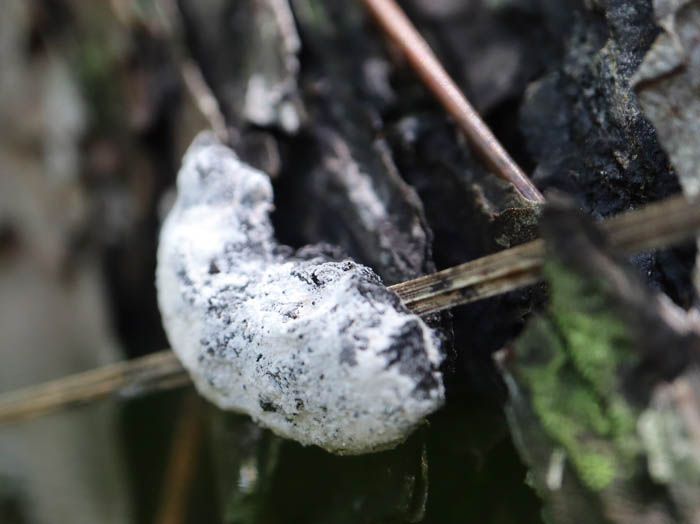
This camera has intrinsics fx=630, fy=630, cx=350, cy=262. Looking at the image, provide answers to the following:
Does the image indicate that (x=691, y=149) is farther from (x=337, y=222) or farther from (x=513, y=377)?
(x=337, y=222)

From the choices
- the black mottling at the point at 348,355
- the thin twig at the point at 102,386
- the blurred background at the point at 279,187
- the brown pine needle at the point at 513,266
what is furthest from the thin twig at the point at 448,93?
the thin twig at the point at 102,386

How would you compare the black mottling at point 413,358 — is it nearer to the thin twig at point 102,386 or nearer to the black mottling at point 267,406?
the black mottling at point 267,406

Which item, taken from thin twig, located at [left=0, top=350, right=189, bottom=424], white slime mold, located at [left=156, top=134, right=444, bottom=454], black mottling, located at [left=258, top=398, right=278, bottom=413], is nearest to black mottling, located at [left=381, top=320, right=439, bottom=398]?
white slime mold, located at [left=156, top=134, right=444, bottom=454]

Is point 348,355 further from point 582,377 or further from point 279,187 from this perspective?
point 279,187

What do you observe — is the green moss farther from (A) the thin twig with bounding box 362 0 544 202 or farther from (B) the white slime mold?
(A) the thin twig with bounding box 362 0 544 202

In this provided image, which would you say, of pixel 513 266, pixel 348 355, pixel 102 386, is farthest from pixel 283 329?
pixel 102 386
